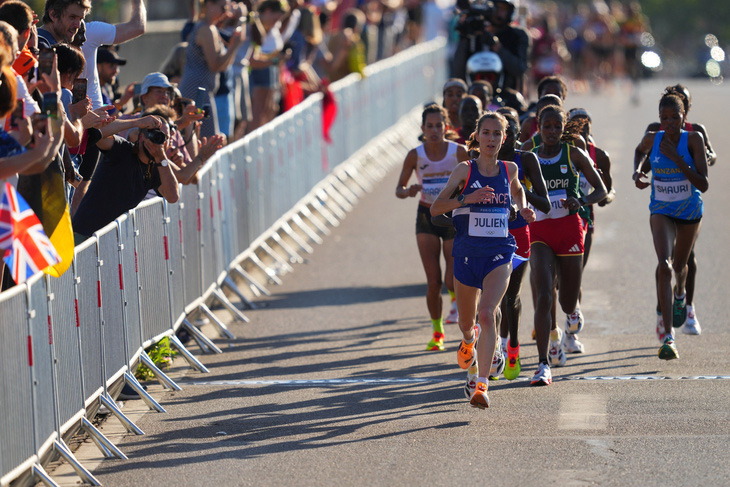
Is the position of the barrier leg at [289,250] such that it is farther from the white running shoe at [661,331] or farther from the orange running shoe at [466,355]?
the orange running shoe at [466,355]

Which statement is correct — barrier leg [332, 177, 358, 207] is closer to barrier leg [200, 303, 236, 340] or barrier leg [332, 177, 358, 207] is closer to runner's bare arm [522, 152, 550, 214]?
barrier leg [200, 303, 236, 340]

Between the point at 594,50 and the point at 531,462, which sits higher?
the point at 531,462

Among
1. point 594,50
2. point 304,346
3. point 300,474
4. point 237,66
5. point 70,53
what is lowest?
point 594,50

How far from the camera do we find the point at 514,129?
368 inches

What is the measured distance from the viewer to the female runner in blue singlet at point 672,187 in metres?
10.4

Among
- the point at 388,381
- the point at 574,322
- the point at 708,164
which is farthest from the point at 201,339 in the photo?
the point at 708,164

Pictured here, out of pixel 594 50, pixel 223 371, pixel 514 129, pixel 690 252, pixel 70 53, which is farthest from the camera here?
pixel 594 50

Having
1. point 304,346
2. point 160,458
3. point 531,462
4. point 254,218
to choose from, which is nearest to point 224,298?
point 304,346

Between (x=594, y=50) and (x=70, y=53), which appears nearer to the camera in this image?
(x=70, y=53)

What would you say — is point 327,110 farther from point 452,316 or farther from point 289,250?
point 452,316

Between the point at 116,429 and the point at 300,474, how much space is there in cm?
159

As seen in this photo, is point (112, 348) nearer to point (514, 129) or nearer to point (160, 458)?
point (160, 458)

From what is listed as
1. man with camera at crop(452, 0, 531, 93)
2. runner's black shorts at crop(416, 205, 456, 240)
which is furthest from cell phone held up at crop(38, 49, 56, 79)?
man with camera at crop(452, 0, 531, 93)

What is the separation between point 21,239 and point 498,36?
8761mm
